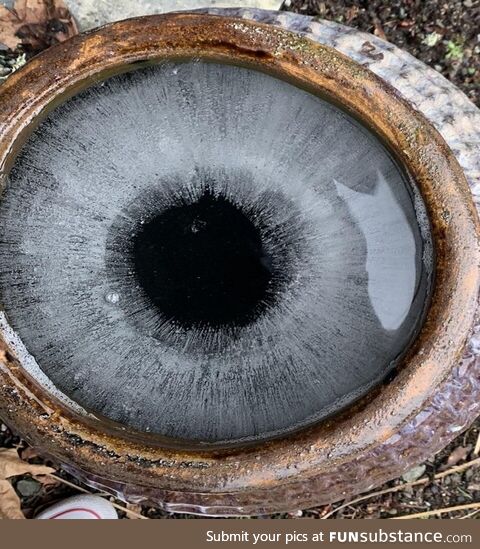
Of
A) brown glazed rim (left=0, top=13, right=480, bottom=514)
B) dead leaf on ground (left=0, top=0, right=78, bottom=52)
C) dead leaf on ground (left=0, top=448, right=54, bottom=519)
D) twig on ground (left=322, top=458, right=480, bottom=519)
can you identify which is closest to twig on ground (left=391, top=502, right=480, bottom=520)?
twig on ground (left=322, top=458, right=480, bottom=519)

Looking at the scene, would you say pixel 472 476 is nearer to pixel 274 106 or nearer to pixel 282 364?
pixel 282 364

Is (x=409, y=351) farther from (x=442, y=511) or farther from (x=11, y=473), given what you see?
(x=11, y=473)

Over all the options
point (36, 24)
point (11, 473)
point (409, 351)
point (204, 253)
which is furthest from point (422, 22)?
point (11, 473)

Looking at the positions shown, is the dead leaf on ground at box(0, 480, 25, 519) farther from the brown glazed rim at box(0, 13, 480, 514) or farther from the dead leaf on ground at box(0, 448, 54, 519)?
the brown glazed rim at box(0, 13, 480, 514)

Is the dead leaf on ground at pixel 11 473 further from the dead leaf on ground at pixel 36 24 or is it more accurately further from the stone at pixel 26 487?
the dead leaf on ground at pixel 36 24

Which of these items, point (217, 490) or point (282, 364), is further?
point (282, 364)
